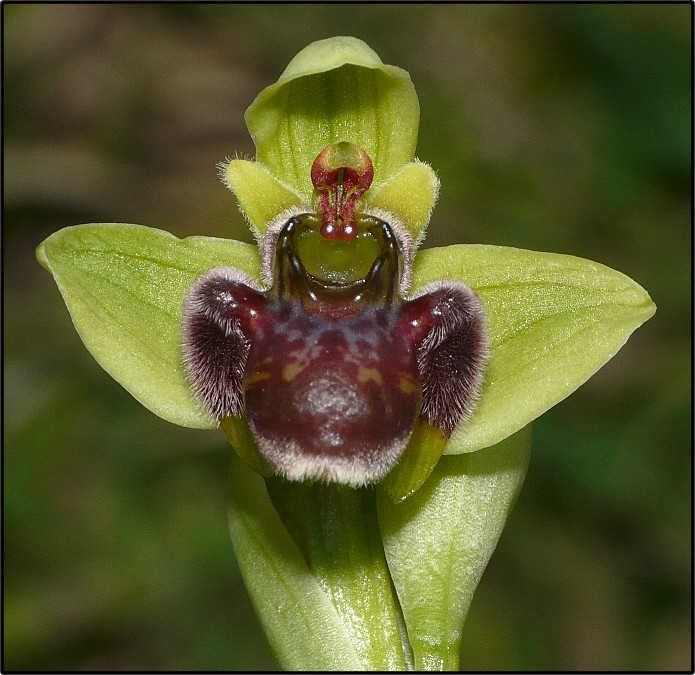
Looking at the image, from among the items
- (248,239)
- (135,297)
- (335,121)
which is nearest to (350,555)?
(135,297)

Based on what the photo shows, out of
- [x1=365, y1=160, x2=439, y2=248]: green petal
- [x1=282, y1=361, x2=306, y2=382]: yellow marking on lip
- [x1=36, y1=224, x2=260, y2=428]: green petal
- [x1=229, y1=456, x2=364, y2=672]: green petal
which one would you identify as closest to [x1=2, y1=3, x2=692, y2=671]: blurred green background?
[x1=229, y1=456, x2=364, y2=672]: green petal

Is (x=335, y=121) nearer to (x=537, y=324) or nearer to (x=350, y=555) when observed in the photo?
(x=537, y=324)

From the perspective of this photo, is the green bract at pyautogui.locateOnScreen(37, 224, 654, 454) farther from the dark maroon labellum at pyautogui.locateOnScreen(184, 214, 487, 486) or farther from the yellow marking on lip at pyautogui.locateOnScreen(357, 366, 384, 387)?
the yellow marking on lip at pyautogui.locateOnScreen(357, 366, 384, 387)

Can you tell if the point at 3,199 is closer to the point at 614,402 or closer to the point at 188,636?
the point at 188,636

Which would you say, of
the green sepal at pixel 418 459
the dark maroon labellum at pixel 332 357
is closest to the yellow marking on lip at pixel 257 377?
the dark maroon labellum at pixel 332 357

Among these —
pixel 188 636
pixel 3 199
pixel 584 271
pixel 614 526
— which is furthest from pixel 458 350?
pixel 3 199

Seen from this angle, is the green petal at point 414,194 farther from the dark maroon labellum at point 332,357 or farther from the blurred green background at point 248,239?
the blurred green background at point 248,239
